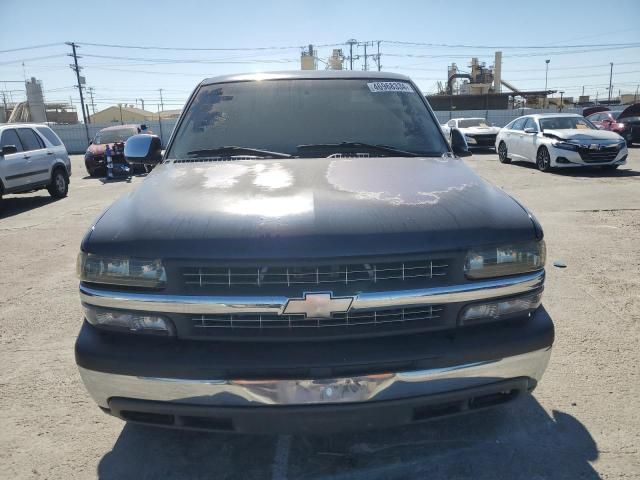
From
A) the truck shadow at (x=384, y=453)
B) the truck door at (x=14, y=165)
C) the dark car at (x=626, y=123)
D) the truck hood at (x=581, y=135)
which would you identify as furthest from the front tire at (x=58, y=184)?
the dark car at (x=626, y=123)

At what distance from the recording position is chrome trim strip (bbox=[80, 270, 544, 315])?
1.87 m

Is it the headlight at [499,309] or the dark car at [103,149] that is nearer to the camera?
the headlight at [499,309]

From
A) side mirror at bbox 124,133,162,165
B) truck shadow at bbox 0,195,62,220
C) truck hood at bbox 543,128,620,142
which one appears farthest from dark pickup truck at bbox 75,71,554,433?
truck hood at bbox 543,128,620,142

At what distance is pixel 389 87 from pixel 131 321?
96.6 inches

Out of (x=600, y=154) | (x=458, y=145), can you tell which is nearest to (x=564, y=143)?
(x=600, y=154)

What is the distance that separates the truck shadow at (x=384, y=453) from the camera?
87.0 inches

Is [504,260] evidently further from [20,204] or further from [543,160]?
[543,160]

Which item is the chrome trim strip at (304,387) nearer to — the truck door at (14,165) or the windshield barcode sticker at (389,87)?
the windshield barcode sticker at (389,87)

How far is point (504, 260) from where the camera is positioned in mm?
2033

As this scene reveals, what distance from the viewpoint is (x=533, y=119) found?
1370 cm

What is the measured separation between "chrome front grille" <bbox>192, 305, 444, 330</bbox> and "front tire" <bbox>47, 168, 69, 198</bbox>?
35.6 ft

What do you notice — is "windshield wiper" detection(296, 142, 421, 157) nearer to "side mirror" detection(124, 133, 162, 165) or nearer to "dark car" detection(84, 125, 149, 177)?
"side mirror" detection(124, 133, 162, 165)

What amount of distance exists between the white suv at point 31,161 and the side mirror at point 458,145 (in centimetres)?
948

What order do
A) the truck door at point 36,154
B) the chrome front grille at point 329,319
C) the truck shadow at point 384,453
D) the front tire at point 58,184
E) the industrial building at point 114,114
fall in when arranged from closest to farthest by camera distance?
the chrome front grille at point 329,319
the truck shadow at point 384,453
the truck door at point 36,154
the front tire at point 58,184
the industrial building at point 114,114
